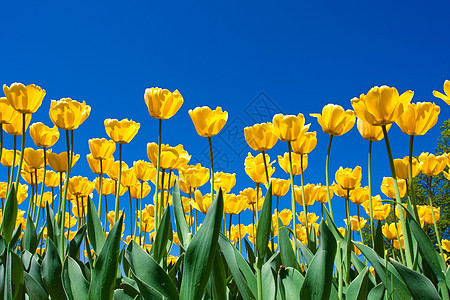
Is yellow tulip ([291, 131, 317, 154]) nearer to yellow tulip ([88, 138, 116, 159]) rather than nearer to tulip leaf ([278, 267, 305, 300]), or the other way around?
tulip leaf ([278, 267, 305, 300])

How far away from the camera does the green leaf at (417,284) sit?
5.50 feet

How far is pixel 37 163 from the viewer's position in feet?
9.89

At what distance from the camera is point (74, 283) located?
1.81m

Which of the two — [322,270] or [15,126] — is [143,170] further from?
[322,270]

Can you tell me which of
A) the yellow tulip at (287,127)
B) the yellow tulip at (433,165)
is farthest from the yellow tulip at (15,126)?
the yellow tulip at (433,165)

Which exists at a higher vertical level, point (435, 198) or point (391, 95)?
point (391, 95)

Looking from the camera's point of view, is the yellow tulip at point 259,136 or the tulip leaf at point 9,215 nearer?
the tulip leaf at point 9,215

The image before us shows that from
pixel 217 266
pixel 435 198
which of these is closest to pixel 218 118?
pixel 217 266

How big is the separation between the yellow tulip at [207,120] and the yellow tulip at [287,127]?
370 mm

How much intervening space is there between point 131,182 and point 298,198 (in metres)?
1.50

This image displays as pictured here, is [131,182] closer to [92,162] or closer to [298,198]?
[92,162]

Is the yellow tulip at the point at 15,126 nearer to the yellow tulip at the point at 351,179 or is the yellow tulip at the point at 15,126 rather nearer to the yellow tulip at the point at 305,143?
the yellow tulip at the point at 305,143

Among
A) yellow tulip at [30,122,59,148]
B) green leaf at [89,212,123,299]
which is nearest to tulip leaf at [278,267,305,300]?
green leaf at [89,212,123,299]

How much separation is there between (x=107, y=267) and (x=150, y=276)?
187mm
